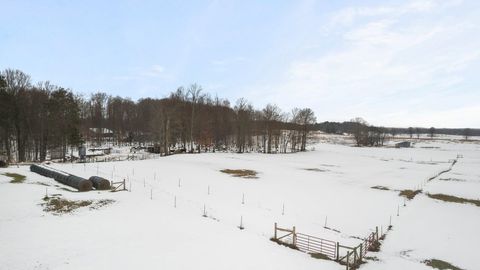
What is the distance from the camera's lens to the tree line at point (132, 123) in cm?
6258

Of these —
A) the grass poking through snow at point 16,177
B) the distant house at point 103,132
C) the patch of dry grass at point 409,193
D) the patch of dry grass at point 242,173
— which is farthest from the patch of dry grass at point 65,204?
the distant house at point 103,132

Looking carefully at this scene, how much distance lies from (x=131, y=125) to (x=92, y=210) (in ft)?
312

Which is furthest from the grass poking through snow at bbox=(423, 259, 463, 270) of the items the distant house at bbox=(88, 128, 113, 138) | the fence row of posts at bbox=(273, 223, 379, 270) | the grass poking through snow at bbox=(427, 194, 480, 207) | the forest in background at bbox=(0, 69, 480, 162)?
the distant house at bbox=(88, 128, 113, 138)

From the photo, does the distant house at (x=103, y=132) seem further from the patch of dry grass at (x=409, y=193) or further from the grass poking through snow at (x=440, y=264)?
the grass poking through snow at (x=440, y=264)

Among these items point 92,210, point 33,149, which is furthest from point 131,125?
point 92,210

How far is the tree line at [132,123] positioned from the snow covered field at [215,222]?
21.7 meters

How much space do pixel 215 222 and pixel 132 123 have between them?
327ft

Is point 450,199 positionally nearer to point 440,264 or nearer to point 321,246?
point 440,264

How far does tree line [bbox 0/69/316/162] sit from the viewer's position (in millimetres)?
62575

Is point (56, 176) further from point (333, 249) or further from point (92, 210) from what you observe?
point (333, 249)

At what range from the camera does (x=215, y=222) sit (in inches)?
1005

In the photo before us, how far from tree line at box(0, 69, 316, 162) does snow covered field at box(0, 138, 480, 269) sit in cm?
2167

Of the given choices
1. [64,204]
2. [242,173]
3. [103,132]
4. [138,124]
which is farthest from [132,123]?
[64,204]

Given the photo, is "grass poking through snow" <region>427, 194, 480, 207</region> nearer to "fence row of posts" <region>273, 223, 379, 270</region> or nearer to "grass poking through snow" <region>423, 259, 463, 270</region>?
"fence row of posts" <region>273, 223, 379, 270</region>
